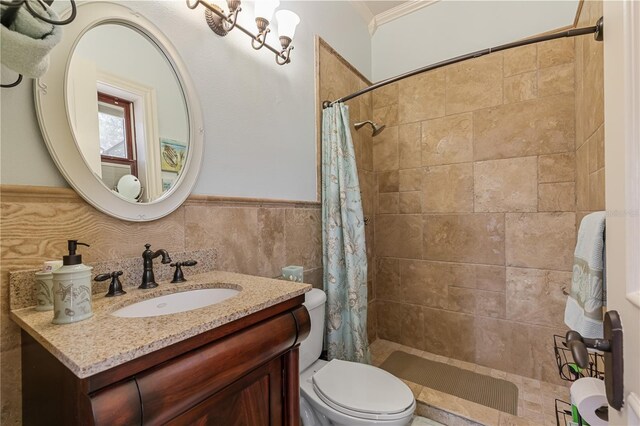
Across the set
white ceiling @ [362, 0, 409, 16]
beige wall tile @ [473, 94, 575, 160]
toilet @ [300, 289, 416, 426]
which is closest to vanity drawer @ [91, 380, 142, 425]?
toilet @ [300, 289, 416, 426]

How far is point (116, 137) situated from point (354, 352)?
1711 millimetres

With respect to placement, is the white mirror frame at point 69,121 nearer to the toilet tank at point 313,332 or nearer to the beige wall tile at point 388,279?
the toilet tank at point 313,332

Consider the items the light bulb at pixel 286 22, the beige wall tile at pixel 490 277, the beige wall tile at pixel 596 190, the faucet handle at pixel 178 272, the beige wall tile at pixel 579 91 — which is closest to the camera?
the faucet handle at pixel 178 272

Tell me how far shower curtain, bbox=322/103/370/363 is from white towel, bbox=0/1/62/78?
1395 mm

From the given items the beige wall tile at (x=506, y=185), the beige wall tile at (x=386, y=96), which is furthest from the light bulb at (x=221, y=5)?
the beige wall tile at (x=506, y=185)

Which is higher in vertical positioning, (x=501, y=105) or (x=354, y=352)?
(x=501, y=105)

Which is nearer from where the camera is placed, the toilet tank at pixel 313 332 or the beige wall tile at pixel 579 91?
the toilet tank at pixel 313 332

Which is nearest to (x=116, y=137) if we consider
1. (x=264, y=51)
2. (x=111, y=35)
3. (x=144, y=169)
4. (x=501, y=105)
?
(x=144, y=169)

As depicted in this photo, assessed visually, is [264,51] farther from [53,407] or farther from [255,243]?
[53,407]

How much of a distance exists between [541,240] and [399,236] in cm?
96

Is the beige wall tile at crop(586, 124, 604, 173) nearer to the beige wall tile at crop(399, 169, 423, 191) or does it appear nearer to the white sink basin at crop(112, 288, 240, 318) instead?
the beige wall tile at crop(399, 169, 423, 191)

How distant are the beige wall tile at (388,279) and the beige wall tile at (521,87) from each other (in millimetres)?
1476

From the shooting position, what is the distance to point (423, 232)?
7.41ft

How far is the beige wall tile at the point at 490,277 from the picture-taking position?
1.96 metres
